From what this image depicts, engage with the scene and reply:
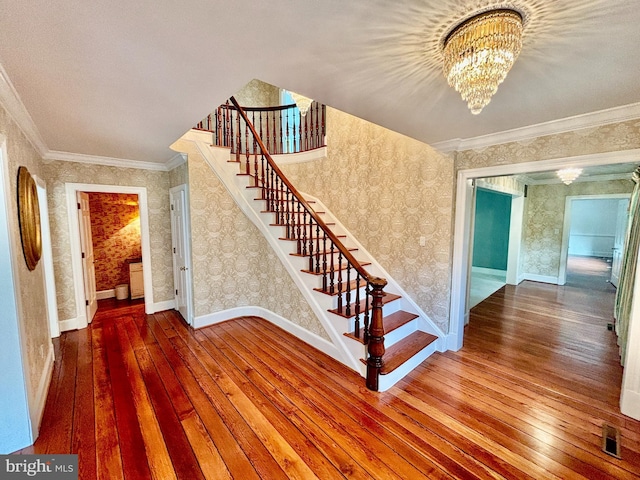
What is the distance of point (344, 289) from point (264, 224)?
1.49 meters

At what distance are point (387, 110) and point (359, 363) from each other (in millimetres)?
2357

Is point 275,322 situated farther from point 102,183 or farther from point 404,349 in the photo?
point 102,183

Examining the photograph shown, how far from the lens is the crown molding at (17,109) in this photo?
1649 millimetres

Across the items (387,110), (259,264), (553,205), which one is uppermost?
(387,110)

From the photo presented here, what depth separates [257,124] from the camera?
571cm

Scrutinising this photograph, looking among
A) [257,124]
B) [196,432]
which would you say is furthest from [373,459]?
[257,124]

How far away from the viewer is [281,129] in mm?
5188

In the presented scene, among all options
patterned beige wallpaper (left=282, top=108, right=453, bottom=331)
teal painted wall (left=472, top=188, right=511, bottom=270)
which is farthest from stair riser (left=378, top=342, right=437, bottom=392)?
teal painted wall (left=472, top=188, right=511, bottom=270)

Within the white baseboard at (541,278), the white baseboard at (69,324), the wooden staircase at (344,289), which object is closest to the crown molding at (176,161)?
the wooden staircase at (344,289)

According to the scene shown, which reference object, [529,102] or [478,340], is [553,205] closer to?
[478,340]

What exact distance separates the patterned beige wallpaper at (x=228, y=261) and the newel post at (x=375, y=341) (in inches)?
42.2

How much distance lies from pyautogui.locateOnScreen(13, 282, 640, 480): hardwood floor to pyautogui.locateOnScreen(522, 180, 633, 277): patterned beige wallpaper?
10.3 feet

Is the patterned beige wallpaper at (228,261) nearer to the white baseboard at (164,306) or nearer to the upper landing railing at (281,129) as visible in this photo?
the upper landing railing at (281,129)

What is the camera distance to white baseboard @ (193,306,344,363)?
120 inches
